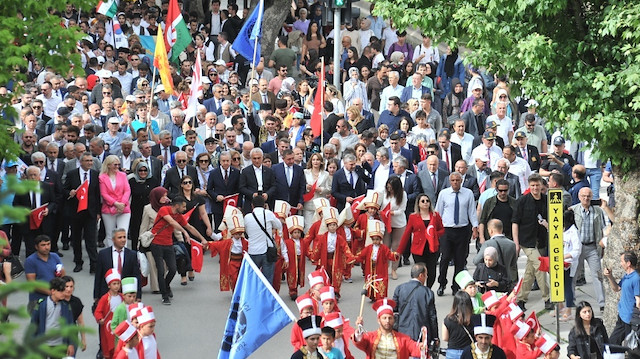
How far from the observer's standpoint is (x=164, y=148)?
20625 mm

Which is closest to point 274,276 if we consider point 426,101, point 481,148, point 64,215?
point 64,215

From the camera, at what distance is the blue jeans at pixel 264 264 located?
17.6 m

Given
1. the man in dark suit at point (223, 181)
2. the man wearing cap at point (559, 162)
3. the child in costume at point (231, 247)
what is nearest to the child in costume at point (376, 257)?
the child in costume at point (231, 247)

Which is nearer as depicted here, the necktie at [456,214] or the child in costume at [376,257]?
the child in costume at [376,257]

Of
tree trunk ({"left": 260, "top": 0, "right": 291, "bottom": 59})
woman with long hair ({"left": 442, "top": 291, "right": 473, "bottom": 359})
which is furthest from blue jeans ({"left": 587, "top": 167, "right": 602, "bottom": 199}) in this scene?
tree trunk ({"left": 260, "top": 0, "right": 291, "bottom": 59})

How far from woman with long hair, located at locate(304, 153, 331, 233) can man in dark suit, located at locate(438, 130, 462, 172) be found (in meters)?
2.13

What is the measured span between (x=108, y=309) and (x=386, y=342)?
3.42 meters

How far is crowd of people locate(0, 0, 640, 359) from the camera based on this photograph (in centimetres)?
1428

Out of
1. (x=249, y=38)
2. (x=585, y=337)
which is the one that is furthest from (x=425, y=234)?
(x=249, y=38)

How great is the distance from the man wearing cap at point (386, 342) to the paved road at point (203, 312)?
3.09 meters

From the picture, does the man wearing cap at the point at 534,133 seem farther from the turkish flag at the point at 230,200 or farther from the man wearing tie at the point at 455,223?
the turkish flag at the point at 230,200

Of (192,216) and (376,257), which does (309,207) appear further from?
(376,257)

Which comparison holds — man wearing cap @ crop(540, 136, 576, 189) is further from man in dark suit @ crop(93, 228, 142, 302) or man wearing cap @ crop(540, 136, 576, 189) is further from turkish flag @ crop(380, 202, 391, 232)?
man in dark suit @ crop(93, 228, 142, 302)

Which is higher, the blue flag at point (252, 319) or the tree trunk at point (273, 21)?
the tree trunk at point (273, 21)
